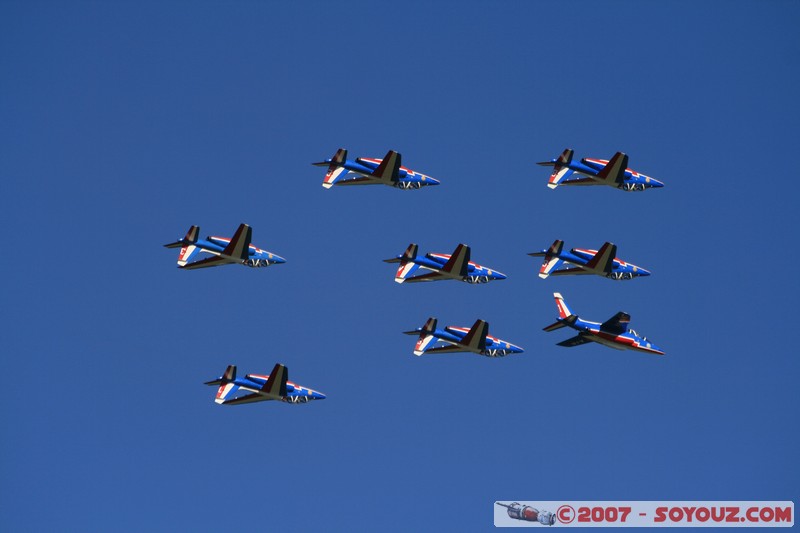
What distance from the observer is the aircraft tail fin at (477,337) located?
12581 cm

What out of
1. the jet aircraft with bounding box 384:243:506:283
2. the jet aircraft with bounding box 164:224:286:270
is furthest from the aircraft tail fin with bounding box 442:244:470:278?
the jet aircraft with bounding box 164:224:286:270

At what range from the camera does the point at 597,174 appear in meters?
127

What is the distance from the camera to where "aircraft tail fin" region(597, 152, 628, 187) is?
125562 millimetres

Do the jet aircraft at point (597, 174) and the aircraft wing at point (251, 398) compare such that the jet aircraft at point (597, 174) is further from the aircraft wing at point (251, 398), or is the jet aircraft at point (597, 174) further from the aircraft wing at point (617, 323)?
the aircraft wing at point (251, 398)

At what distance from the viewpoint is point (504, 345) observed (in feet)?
431

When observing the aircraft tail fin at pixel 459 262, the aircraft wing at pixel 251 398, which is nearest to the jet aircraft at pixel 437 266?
the aircraft tail fin at pixel 459 262

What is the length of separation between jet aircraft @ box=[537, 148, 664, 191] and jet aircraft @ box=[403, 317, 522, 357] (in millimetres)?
15493

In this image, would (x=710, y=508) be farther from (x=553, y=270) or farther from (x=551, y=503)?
(x=553, y=270)

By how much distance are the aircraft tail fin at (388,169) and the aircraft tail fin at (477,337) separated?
1536 cm

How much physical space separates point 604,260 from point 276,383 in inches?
1241

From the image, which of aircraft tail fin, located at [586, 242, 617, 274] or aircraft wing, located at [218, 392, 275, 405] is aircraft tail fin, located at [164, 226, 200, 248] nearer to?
aircraft wing, located at [218, 392, 275, 405]

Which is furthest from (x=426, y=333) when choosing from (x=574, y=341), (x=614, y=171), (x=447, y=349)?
(x=614, y=171)

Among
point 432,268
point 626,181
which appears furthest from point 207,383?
point 626,181

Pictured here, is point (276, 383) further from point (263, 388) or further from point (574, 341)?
point (574, 341)
